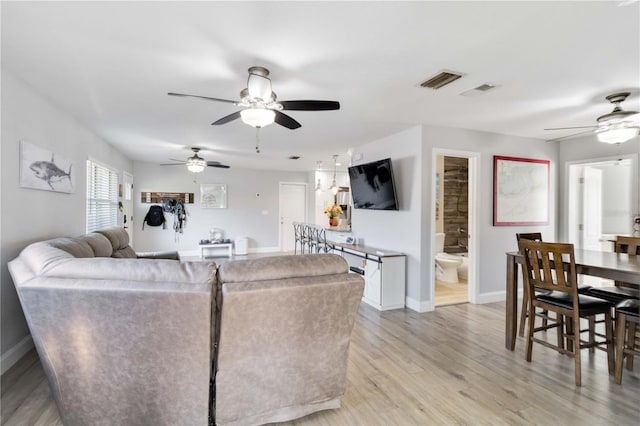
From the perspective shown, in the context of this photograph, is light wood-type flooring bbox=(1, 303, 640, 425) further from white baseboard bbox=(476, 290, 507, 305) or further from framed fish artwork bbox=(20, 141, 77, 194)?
framed fish artwork bbox=(20, 141, 77, 194)

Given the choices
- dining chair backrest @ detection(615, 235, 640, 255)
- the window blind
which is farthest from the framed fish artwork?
dining chair backrest @ detection(615, 235, 640, 255)

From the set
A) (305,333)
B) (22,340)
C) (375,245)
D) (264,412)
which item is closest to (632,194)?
(375,245)

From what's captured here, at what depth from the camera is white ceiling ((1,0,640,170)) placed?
172 centimetres

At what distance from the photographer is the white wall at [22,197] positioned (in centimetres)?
243

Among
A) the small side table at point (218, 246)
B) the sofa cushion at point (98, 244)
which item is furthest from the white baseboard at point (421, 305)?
the small side table at point (218, 246)

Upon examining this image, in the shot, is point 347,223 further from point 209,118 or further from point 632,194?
point 632,194

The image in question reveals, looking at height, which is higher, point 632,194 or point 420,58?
point 420,58

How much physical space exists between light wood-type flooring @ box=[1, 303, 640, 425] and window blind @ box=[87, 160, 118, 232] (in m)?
2.47

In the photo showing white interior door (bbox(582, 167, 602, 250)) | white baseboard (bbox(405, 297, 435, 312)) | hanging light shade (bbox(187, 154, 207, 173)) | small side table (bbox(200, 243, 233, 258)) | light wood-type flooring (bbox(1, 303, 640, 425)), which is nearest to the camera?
light wood-type flooring (bbox(1, 303, 640, 425))

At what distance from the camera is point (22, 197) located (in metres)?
2.61

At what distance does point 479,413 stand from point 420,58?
2436 millimetres

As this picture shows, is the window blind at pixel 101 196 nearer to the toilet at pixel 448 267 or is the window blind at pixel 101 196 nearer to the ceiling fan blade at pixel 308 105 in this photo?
the ceiling fan blade at pixel 308 105

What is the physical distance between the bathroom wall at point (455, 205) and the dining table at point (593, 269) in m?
4.12

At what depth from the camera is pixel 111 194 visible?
5.65 meters
